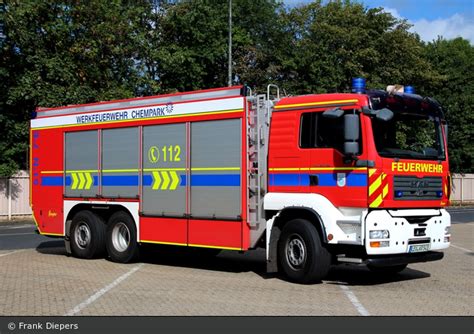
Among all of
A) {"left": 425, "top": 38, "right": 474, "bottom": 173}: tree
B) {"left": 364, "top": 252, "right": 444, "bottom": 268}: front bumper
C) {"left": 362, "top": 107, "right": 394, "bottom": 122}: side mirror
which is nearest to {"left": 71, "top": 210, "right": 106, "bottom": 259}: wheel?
{"left": 364, "top": 252, "right": 444, "bottom": 268}: front bumper

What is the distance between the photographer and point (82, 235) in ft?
45.1

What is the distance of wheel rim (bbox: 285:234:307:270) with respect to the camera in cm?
1005

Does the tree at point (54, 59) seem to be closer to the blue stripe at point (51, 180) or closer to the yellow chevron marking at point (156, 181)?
the blue stripe at point (51, 180)

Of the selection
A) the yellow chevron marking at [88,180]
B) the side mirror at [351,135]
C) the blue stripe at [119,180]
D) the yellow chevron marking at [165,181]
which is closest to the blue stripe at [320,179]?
the side mirror at [351,135]

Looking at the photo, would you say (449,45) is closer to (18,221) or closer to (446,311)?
(18,221)

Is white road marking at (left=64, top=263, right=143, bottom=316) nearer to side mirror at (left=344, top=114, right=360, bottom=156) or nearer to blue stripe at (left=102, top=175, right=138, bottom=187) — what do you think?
blue stripe at (left=102, top=175, right=138, bottom=187)

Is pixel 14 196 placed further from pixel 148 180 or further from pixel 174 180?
pixel 174 180

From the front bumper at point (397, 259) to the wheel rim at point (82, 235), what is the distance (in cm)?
652

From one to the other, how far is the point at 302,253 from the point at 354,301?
1.53m

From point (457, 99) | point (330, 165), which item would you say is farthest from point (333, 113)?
point (457, 99)

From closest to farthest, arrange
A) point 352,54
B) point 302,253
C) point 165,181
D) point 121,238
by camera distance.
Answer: point 302,253 < point 165,181 < point 121,238 < point 352,54

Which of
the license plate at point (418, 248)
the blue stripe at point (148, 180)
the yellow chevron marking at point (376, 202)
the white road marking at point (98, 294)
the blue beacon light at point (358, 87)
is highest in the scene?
the blue beacon light at point (358, 87)

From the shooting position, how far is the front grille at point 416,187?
9641mm
